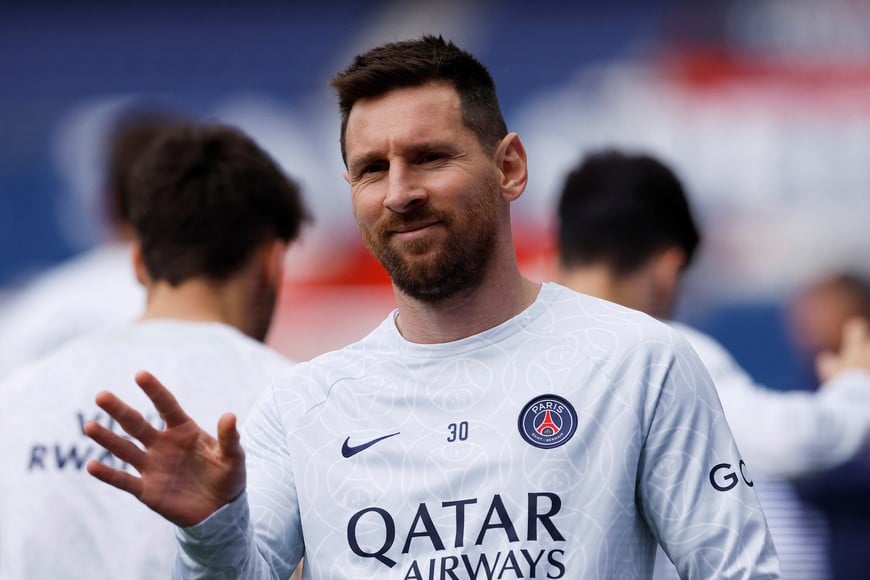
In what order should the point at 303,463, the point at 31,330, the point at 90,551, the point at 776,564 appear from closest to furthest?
the point at 776,564 → the point at 303,463 → the point at 90,551 → the point at 31,330

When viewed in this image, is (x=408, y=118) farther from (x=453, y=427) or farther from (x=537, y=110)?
(x=537, y=110)

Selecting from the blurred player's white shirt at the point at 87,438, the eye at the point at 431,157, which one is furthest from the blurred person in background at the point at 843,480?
the eye at the point at 431,157

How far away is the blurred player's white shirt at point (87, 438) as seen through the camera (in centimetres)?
301

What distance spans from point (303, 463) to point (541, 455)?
43 centimetres

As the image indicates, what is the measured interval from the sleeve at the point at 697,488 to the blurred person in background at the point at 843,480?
273 centimetres

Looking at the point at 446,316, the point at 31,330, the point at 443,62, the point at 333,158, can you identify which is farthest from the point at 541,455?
the point at 333,158

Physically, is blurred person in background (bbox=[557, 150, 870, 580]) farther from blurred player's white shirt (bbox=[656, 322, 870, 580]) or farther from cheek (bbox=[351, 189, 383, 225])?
cheek (bbox=[351, 189, 383, 225])

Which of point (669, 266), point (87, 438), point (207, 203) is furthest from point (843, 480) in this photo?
point (87, 438)

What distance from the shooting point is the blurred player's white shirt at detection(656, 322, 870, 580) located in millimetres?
3996

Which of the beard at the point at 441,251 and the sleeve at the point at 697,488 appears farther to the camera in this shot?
the beard at the point at 441,251

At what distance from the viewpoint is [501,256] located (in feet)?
7.84

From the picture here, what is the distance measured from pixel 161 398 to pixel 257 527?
0.33 m

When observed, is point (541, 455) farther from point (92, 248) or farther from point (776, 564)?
point (92, 248)

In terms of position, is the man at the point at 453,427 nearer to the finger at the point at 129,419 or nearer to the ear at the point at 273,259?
the finger at the point at 129,419
